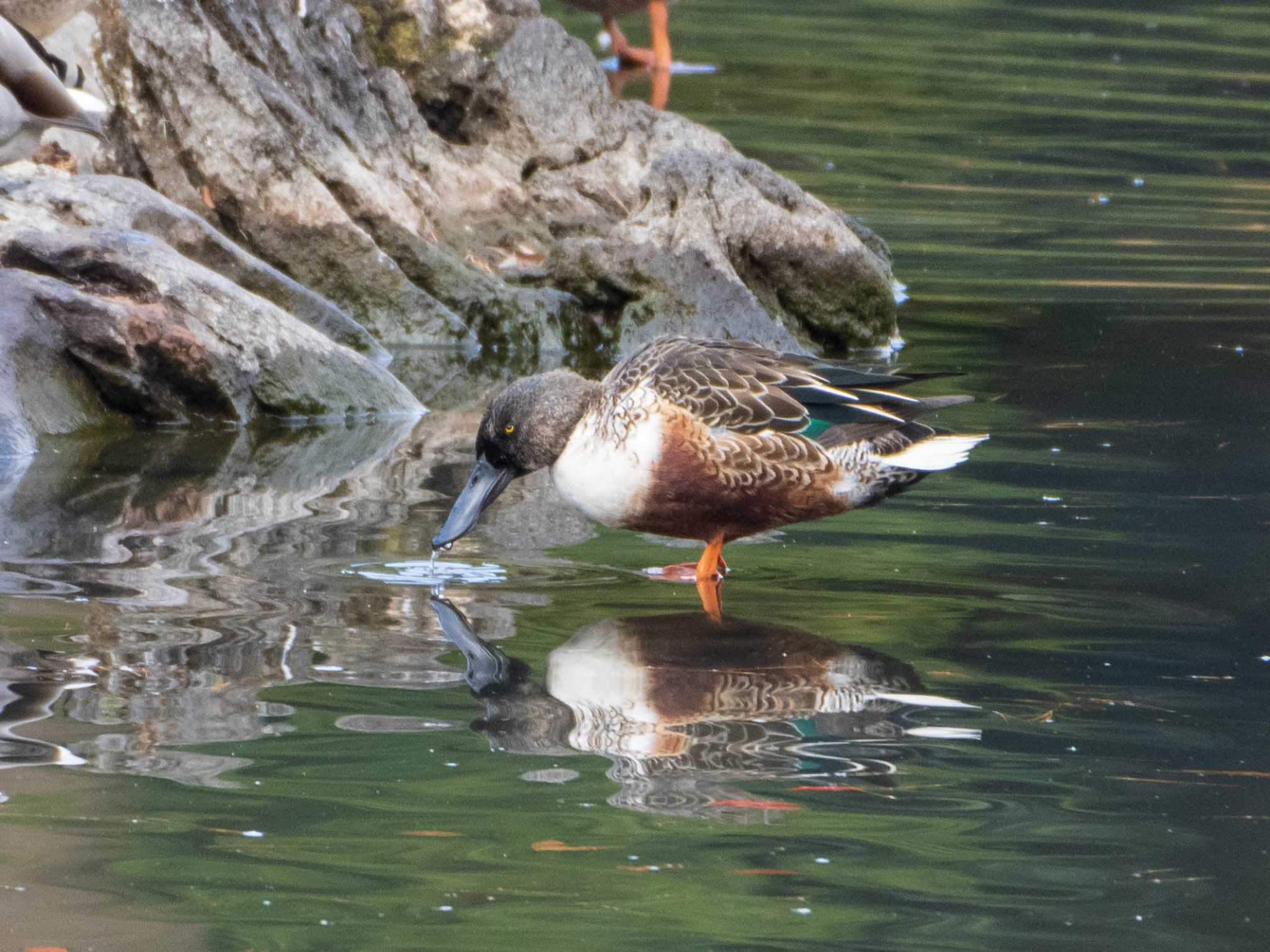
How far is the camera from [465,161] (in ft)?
41.5

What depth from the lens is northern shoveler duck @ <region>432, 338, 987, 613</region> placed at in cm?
607

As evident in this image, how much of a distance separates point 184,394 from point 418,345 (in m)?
2.17

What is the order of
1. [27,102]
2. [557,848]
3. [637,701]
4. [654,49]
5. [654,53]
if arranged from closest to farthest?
[557,848] < [637,701] < [27,102] < [654,53] < [654,49]

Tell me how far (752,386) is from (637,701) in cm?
141

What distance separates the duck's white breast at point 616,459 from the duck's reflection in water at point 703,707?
0.35 metres

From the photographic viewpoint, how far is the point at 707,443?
6105mm

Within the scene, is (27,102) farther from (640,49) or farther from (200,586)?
(640,49)

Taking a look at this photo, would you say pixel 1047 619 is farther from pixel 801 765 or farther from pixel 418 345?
pixel 418 345

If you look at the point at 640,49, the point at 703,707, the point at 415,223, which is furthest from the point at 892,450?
the point at 640,49

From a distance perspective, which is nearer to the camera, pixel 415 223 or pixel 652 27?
pixel 415 223

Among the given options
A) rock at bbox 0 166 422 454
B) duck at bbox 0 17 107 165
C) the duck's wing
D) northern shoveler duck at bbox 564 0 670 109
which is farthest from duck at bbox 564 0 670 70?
the duck's wing

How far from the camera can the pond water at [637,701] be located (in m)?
4.12

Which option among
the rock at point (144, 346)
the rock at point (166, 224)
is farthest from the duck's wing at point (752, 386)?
the rock at point (166, 224)

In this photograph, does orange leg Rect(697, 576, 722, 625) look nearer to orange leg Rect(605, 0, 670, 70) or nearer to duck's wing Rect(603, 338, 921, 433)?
duck's wing Rect(603, 338, 921, 433)
